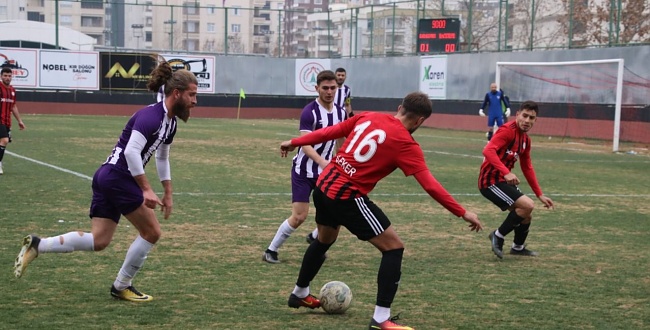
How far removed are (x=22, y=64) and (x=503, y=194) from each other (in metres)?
35.3

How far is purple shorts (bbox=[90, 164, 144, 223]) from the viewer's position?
698 centimetres

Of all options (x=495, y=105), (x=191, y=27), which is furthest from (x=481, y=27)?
(x=191, y=27)

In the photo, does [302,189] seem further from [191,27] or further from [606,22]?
[191,27]

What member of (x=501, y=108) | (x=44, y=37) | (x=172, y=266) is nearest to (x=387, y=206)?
(x=172, y=266)

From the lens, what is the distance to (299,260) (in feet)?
31.0

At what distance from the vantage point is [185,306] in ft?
23.6

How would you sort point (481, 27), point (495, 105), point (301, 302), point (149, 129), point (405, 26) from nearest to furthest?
point (149, 129) → point (301, 302) → point (495, 105) → point (481, 27) → point (405, 26)

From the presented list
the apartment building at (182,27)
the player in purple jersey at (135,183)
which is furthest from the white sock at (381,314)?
the apartment building at (182,27)

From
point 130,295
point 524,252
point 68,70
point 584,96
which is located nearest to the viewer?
Result: point 130,295

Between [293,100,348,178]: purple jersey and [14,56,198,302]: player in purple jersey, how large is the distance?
2296 millimetres

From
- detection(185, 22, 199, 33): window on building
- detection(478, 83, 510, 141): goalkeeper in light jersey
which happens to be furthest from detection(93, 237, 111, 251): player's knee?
detection(185, 22, 199, 33): window on building

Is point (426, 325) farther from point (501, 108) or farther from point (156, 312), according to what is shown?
point (501, 108)

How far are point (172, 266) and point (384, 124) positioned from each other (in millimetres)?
3281

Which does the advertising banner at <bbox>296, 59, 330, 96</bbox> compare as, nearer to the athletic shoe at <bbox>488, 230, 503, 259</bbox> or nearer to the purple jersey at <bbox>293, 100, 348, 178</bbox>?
the athletic shoe at <bbox>488, 230, 503, 259</bbox>
